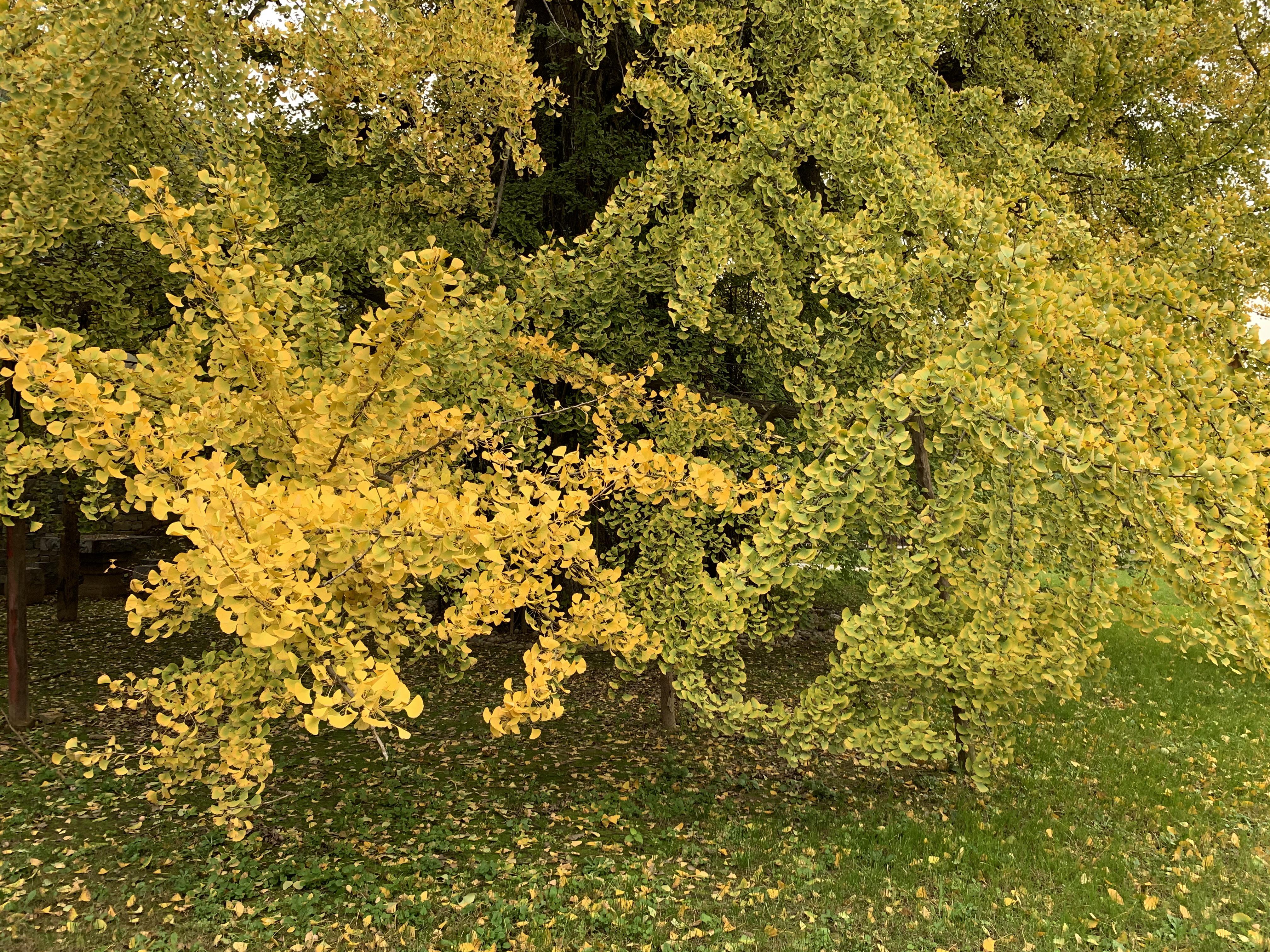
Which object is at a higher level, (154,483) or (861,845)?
(154,483)

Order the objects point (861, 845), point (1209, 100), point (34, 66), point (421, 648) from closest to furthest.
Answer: point (34, 66), point (421, 648), point (861, 845), point (1209, 100)

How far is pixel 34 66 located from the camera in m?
3.86

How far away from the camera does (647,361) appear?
7.20 meters

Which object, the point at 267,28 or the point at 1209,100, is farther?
the point at 1209,100

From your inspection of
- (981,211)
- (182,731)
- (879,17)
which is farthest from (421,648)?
(879,17)

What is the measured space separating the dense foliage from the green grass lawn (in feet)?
2.38

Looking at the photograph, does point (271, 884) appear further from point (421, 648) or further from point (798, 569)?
point (798, 569)

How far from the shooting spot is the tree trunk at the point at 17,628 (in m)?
6.45

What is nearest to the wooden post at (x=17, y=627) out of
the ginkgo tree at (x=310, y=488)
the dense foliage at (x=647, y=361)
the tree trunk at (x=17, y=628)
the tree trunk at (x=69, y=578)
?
the tree trunk at (x=17, y=628)

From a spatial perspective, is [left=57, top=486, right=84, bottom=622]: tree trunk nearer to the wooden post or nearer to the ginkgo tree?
the wooden post

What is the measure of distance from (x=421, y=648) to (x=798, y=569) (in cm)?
217

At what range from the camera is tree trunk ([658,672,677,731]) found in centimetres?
736

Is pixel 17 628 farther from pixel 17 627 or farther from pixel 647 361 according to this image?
pixel 647 361

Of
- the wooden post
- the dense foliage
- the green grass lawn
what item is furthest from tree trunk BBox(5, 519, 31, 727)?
the dense foliage
